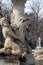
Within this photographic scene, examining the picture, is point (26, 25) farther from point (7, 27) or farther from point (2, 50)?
point (2, 50)

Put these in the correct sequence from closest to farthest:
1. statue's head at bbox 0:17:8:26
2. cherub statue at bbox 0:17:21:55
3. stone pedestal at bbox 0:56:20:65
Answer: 1. stone pedestal at bbox 0:56:20:65
2. cherub statue at bbox 0:17:21:55
3. statue's head at bbox 0:17:8:26

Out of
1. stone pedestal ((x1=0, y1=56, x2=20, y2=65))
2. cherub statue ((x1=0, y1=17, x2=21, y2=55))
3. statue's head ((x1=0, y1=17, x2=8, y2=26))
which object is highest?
statue's head ((x1=0, y1=17, x2=8, y2=26))

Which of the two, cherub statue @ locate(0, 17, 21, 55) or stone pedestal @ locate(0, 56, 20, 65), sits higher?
cherub statue @ locate(0, 17, 21, 55)

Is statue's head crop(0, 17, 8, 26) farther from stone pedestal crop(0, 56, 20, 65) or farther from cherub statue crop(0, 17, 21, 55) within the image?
stone pedestal crop(0, 56, 20, 65)

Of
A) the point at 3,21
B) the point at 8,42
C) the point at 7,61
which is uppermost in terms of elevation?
the point at 3,21

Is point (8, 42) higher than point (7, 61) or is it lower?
higher

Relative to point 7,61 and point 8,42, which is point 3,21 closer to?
point 8,42

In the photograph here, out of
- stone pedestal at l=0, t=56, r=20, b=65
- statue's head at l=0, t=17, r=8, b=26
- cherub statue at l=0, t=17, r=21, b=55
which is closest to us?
stone pedestal at l=0, t=56, r=20, b=65

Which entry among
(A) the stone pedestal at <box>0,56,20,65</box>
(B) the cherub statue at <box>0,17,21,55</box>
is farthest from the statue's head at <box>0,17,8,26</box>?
(A) the stone pedestal at <box>0,56,20,65</box>

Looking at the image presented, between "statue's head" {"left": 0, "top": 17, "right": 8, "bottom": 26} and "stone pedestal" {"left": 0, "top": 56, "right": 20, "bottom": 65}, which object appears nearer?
"stone pedestal" {"left": 0, "top": 56, "right": 20, "bottom": 65}

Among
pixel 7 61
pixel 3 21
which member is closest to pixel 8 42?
pixel 7 61

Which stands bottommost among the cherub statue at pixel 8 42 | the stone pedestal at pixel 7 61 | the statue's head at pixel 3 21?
the stone pedestal at pixel 7 61

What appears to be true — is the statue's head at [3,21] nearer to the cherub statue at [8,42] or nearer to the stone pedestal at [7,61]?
the cherub statue at [8,42]

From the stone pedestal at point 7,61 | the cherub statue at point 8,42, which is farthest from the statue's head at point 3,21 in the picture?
the stone pedestal at point 7,61
